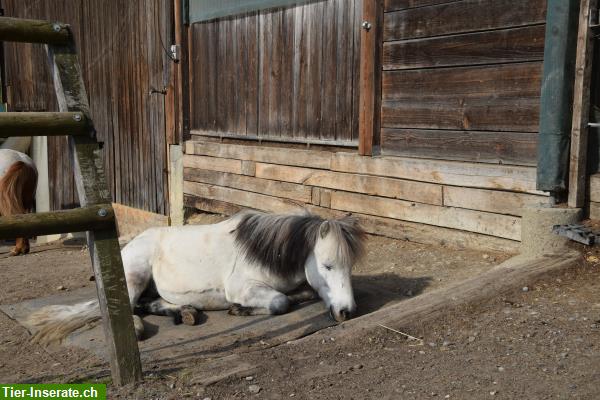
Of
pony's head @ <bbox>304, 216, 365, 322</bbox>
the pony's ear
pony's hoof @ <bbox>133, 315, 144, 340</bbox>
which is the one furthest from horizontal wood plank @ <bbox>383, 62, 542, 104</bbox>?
pony's hoof @ <bbox>133, 315, 144, 340</bbox>

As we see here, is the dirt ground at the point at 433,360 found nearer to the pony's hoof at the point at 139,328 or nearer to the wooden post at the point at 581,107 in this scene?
the pony's hoof at the point at 139,328

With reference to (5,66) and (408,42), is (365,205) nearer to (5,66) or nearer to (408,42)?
(408,42)

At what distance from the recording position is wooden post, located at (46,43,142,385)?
11.0ft

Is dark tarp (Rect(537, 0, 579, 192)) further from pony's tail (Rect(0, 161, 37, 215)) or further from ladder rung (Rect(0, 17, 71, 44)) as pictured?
pony's tail (Rect(0, 161, 37, 215))

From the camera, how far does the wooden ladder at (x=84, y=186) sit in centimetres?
327

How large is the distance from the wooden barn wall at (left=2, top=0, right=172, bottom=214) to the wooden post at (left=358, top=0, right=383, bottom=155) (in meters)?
4.16

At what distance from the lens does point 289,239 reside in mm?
4863

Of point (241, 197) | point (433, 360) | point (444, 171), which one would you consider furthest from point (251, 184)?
point (433, 360)

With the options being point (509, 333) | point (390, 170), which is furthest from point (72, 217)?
point (390, 170)

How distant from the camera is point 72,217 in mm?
3252

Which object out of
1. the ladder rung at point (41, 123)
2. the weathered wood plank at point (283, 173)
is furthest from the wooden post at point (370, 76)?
the ladder rung at point (41, 123)

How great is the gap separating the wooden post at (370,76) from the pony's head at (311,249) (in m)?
2.13

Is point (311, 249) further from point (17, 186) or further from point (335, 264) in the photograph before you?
point (17, 186)

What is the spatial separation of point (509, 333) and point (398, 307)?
30.6 inches
